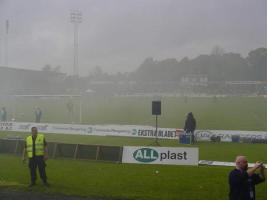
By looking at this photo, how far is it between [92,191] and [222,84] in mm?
56667

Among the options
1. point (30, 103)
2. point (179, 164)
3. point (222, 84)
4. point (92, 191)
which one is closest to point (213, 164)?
point (179, 164)

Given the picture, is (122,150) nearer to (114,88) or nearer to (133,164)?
(133,164)

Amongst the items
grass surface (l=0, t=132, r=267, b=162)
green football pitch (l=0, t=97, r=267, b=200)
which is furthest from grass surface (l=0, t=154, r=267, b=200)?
grass surface (l=0, t=132, r=267, b=162)

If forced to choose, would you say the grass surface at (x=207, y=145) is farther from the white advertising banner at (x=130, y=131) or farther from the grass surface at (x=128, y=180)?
the grass surface at (x=128, y=180)

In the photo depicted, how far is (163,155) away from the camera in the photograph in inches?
731

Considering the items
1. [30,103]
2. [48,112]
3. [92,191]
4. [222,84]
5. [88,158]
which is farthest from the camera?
[30,103]

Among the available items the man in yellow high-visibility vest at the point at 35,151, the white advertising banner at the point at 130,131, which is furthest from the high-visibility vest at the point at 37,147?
the white advertising banner at the point at 130,131

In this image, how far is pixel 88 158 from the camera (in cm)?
2002

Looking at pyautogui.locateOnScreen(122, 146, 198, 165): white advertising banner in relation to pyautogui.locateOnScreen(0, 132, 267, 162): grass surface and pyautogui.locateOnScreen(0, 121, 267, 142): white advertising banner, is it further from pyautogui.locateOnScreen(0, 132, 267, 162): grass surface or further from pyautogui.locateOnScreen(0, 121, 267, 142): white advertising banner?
pyautogui.locateOnScreen(0, 121, 267, 142): white advertising banner

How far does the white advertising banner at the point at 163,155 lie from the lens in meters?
18.3

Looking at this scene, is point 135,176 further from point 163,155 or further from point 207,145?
point 207,145

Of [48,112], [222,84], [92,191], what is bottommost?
[92,191]

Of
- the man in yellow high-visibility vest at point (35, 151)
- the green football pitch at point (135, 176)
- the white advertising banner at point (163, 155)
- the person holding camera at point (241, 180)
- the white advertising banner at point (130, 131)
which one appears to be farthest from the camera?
the white advertising banner at point (130, 131)

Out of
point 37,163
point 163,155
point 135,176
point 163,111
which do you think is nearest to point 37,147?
point 37,163
